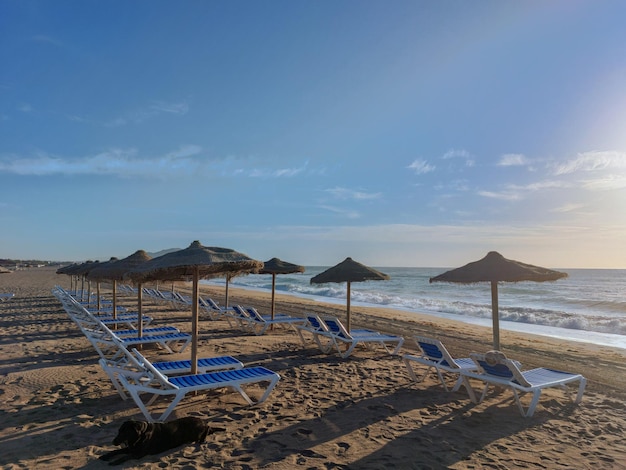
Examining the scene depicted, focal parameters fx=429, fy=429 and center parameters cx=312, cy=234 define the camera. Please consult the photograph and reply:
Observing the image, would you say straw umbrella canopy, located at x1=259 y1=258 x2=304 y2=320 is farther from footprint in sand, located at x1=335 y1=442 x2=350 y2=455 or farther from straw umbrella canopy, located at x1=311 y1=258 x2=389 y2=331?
footprint in sand, located at x1=335 y1=442 x2=350 y2=455

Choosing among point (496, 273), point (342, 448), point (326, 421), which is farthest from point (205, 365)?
point (496, 273)

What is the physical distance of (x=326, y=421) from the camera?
13.6ft

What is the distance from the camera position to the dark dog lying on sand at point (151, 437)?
10.6ft

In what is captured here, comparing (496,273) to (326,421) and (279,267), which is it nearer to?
(326,421)

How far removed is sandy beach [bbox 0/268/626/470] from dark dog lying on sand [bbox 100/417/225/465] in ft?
0.21

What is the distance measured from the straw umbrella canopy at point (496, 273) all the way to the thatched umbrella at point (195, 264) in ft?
9.19

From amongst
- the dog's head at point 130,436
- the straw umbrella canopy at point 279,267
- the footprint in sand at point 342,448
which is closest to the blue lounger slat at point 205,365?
the dog's head at point 130,436

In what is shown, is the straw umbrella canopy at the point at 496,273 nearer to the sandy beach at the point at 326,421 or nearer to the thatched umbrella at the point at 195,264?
the sandy beach at the point at 326,421

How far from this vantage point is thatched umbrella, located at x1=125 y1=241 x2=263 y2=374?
4.66 m

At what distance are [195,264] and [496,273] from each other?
3.77m

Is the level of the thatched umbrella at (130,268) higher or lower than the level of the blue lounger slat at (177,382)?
higher

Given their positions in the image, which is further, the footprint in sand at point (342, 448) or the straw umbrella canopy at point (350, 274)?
the straw umbrella canopy at point (350, 274)

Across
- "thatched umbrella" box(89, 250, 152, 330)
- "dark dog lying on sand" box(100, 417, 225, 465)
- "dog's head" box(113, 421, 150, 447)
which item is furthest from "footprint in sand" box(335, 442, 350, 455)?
"thatched umbrella" box(89, 250, 152, 330)

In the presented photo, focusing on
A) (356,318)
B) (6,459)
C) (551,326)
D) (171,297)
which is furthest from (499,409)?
(551,326)
